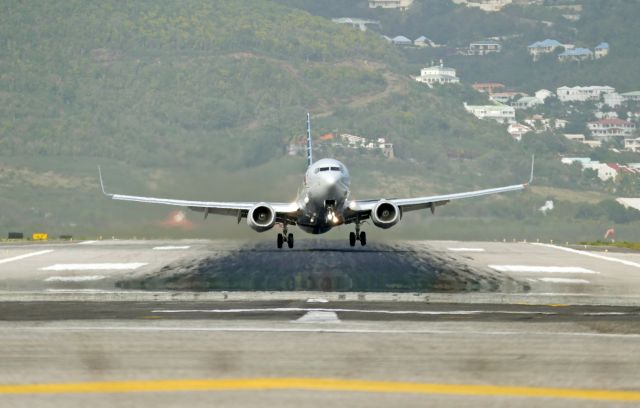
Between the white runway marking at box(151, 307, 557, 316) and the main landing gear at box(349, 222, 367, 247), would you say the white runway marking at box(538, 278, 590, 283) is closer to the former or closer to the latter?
the white runway marking at box(151, 307, 557, 316)

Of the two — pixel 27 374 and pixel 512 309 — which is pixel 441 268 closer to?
pixel 512 309

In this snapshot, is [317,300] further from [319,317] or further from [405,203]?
[405,203]

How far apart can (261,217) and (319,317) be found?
3645 cm

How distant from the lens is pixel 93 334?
1071 inches

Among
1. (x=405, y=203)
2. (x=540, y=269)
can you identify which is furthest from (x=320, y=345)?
(x=405, y=203)

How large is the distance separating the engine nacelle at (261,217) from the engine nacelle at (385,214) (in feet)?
17.8

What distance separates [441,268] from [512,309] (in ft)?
71.2

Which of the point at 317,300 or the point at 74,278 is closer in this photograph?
the point at 317,300

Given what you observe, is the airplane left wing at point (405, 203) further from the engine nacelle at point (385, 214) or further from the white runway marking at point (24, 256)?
the white runway marking at point (24, 256)

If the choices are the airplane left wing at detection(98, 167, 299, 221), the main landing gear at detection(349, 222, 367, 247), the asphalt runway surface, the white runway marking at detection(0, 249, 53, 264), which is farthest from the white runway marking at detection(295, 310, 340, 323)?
the main landing gear at detection(349, 222, 367, 247)

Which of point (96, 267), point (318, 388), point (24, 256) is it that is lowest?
point (318, 388)

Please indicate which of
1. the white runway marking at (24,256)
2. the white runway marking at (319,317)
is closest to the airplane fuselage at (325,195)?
the white runway marking at (24,256)

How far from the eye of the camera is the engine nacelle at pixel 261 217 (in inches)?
2667

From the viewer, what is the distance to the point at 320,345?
2519 centimetres
